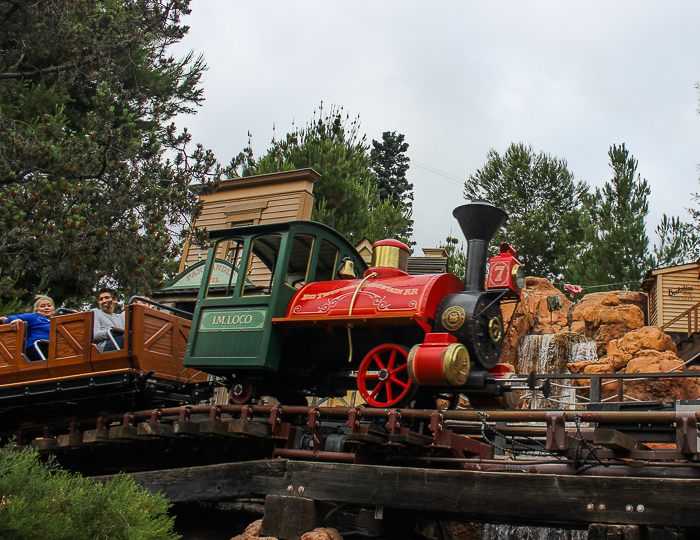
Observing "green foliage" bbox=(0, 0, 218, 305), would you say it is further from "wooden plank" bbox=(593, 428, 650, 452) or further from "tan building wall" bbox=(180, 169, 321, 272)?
"wooden plank" bbox=(593, 428, 650, 452)

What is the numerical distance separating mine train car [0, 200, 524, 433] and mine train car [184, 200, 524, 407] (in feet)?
0.05

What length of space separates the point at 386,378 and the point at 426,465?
0.93 metres

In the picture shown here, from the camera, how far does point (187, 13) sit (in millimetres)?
12188

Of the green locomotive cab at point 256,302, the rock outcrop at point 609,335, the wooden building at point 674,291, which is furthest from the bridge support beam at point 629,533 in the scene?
the wooden building at point 674,291

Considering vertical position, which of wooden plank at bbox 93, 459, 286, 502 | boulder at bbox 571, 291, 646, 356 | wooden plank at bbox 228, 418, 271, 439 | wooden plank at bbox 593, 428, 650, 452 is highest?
boulder at bbox 571, 291, 646, 356

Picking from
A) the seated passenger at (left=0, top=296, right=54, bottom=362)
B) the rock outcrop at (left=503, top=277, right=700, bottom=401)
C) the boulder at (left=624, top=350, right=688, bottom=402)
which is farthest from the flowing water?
the boulder at (left=624, top=350, right=688, bottom=402)

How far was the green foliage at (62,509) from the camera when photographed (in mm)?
3883

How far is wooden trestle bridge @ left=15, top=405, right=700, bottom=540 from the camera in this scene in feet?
14.4

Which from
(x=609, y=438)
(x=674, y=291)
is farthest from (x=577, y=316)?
(x=609, y=438)

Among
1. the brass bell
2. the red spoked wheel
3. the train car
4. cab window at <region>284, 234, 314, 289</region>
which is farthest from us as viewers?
cab window at <region>284, 234, 314, 289</region>

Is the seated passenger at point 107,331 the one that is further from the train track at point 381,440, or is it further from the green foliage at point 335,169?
the green foliage at point 335,169

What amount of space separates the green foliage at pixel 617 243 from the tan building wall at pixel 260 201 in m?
16.2

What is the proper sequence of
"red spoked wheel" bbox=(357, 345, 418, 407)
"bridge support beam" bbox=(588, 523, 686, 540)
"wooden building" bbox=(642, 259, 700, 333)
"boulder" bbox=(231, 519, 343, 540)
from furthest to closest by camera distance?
"wooden building" bbox=(642, 259, 700, 333) < "red spoked wheel" bbox=(357, 345, 418, 407) < "boulder" bbox=(231, 519, 343, 540) < "bridge support beam" bbox=(588, 523, 686, 540)

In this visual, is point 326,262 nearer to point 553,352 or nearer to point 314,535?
point 314,535
